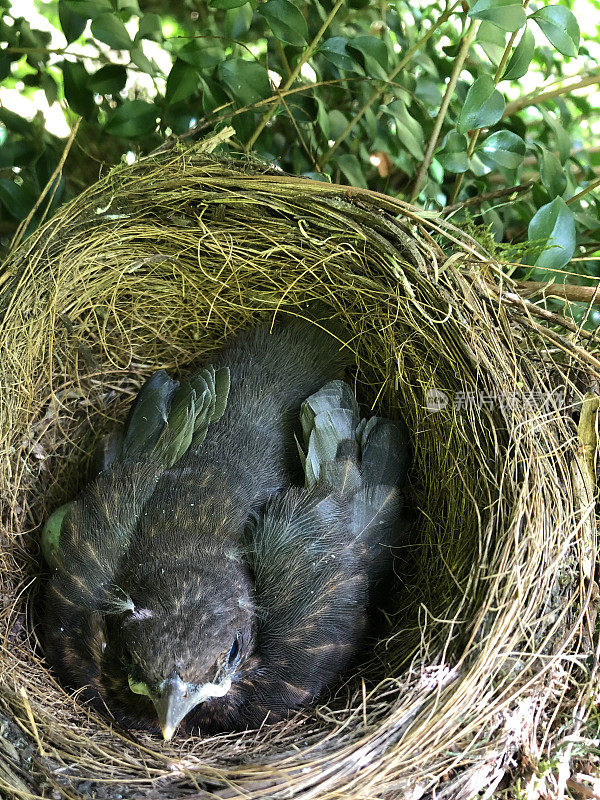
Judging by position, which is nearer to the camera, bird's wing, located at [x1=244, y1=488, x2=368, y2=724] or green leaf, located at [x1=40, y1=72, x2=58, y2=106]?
bird's wing, located at [x1=244, y1=488, x2=368, y2=724]

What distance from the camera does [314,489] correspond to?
5.32ft

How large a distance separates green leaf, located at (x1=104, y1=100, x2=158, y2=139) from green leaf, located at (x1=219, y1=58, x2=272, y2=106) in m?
0.24

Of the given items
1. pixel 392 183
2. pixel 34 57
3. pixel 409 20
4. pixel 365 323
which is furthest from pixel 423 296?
pixel 34 57

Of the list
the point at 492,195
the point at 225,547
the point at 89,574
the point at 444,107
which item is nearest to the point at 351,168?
the point at 444,107

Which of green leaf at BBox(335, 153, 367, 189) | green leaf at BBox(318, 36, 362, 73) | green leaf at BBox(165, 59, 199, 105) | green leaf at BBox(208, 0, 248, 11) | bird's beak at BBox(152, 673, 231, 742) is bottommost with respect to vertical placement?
bird's beak at BBox(152, 673, 231, 742)

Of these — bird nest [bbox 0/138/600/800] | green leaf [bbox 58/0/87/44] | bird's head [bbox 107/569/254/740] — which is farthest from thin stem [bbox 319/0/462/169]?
bird's head [bbox 107/569/254/740]

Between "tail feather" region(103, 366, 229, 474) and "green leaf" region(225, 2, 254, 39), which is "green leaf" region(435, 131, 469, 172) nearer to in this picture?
"green leaf" region(225, 2, 254, 39)

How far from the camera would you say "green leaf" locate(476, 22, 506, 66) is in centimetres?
148

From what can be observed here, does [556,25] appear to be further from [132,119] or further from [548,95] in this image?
[132,119]

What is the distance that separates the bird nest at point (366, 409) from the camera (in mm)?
1257

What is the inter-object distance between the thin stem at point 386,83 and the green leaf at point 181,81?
0.38 m

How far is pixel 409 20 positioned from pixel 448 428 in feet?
3.93

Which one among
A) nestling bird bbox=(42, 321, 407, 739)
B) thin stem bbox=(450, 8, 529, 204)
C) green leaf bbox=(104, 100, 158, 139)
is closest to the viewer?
nestling bird bbox=(42, 321, 407, 739)

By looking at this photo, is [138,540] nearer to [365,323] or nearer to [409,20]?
[365,323]
